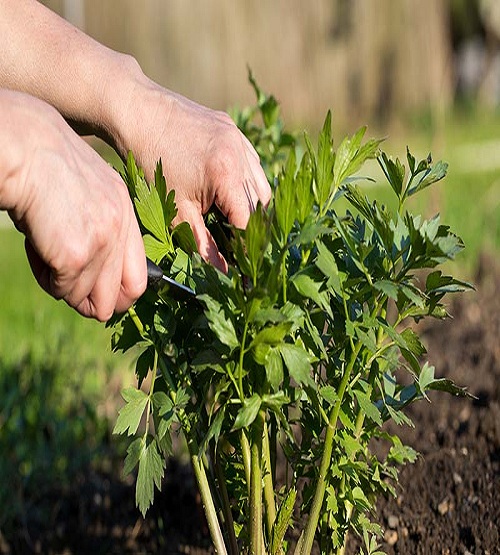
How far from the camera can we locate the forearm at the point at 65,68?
1.94m

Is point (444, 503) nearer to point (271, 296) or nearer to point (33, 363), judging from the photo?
point (271, 296)

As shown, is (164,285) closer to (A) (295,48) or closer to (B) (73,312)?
(B) (73,312)

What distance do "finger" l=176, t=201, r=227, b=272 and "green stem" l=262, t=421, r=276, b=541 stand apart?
0.32 meters

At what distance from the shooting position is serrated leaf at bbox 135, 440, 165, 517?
1.56 meters

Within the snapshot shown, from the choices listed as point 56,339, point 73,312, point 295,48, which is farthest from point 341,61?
point 56,339

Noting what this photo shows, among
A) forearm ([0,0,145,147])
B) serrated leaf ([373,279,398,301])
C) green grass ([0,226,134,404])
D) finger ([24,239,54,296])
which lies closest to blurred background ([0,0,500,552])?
green grass ([0,226,134,404])

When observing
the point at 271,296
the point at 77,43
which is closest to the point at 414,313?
the point at 271,296

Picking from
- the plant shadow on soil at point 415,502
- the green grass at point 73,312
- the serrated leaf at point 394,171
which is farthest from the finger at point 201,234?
the green grass at point 73,312

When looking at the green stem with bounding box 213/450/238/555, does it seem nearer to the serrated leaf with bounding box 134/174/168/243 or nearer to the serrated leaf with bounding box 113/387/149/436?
the serrated leaf with bounding box 113/387/149/436

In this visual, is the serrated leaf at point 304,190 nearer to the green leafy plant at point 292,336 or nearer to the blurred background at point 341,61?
the green leafy plant at point 292,336

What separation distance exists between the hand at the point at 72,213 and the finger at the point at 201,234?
7.6 inches

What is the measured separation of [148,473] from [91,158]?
53cm

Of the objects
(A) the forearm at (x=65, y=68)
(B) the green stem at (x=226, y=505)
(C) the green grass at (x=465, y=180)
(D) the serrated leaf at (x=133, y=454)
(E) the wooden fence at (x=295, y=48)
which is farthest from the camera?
(E) the wooden fence at (x=295, y=48)

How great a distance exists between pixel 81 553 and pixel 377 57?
28.4 ft
